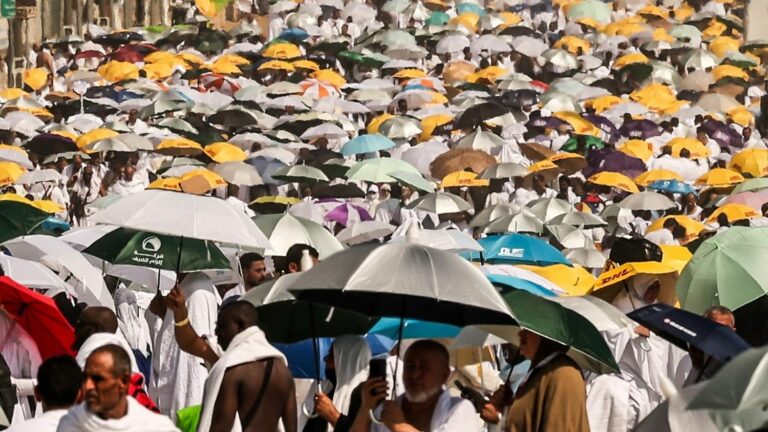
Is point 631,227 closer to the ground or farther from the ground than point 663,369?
closer to the ground

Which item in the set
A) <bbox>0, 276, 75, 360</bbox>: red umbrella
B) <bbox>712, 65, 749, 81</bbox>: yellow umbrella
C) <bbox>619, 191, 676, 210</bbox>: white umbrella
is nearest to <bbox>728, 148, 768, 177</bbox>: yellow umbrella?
<bbox>619, 191, 676, 210</bbox>: white umbrella

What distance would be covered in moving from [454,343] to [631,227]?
40.4ft

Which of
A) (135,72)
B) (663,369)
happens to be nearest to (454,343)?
(663,369)

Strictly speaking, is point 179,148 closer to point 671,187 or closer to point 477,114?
point 477,114

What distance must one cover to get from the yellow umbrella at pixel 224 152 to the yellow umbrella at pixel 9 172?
90.5 inches

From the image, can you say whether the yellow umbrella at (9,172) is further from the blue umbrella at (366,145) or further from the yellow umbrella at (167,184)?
the blue umbrella at (366,145)

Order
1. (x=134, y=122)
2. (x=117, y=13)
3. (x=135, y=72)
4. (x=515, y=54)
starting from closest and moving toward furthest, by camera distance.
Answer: (x=134, y=122) < (x=135, y=72) < (x=515, y=54) < (x=117, y=13)

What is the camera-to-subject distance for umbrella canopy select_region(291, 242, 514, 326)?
8.45 meters

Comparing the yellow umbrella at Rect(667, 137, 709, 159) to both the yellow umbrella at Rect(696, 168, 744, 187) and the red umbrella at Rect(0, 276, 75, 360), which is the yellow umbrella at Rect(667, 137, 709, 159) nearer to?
the yellow umbrella at Rect(696, 168, 744, 187)

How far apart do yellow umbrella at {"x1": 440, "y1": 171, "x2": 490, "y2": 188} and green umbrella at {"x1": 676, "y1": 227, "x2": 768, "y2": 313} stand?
38.3 feet

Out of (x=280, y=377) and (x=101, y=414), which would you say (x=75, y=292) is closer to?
(x=280, y=377)

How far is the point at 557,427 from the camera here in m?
8.74

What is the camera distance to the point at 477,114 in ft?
96.3

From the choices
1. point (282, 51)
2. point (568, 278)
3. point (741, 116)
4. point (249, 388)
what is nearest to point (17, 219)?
point (568, 278)
